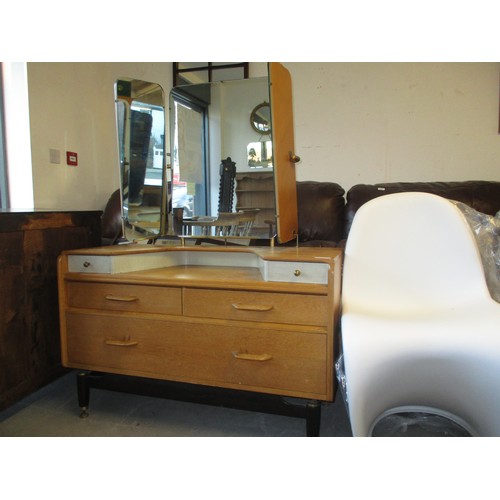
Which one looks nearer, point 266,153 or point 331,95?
point 266,153

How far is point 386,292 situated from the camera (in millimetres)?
1117

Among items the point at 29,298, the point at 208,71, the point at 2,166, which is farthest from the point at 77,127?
the point at 29,298

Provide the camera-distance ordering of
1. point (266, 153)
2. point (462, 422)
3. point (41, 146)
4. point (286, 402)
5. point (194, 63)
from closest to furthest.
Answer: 1. point (462, 422)
2. point (286, 402)
3. point (266, 153)
4. point (41, 146)
5. point (194, 63)

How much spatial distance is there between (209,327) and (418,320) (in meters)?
0.61

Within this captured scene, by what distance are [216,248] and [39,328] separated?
2.36 feet

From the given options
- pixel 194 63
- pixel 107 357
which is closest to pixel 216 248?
pixel 107 357

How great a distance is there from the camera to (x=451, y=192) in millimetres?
1707

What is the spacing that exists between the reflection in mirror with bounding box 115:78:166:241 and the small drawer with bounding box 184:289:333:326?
1.64 ft

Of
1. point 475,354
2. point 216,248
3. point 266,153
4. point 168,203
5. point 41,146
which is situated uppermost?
point 41,146

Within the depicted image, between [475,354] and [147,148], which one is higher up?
[147,148]

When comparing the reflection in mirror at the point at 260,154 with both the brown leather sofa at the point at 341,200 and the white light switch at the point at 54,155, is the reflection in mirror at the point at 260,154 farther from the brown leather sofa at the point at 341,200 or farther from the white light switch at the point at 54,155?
the white light switch at the point at 54,155

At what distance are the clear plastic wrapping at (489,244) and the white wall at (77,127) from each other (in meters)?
2.06

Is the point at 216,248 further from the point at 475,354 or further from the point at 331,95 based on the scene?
the point at 331,95

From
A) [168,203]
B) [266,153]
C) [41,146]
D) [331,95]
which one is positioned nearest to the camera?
[266,153]
